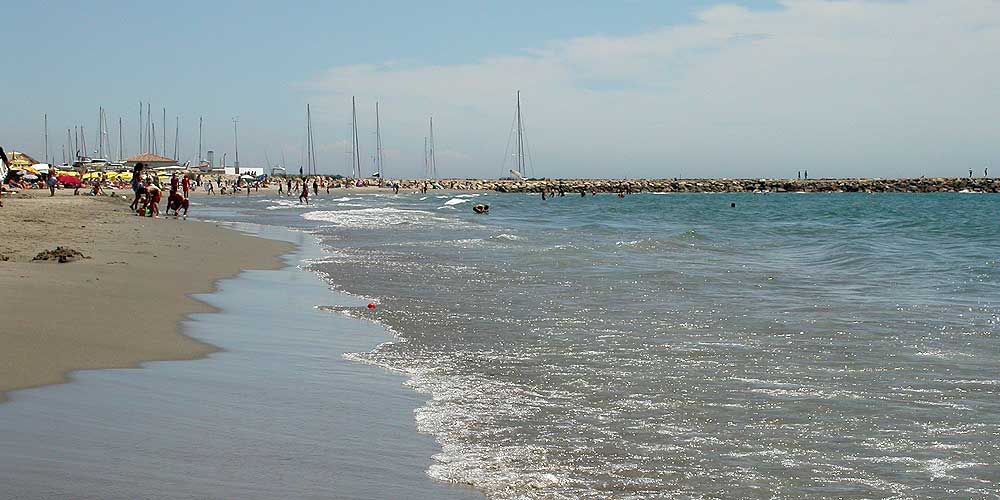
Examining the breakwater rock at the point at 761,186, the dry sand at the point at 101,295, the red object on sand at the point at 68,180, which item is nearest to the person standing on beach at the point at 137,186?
the dry sand at the point at 101,295

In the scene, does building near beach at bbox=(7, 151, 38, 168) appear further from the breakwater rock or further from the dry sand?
the breakwater rock

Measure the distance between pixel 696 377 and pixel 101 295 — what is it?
20.4 ft

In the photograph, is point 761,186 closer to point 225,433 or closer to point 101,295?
point 101,295

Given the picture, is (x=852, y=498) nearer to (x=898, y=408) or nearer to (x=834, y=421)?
(x=834, y=421)

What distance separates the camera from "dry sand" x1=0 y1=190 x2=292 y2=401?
6.79 meters

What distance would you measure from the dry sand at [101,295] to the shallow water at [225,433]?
375 millimetres

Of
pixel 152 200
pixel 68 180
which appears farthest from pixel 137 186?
pixel 68 180

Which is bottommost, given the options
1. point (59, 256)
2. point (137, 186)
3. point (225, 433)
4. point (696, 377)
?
point (696, 377)

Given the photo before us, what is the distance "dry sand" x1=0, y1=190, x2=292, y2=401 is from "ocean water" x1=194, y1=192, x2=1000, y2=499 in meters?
1.78

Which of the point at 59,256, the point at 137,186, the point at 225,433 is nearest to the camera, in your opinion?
the point at 225,433

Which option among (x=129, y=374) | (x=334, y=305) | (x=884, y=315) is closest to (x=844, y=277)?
→ (x=884, y=315)

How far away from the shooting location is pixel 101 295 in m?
9.94

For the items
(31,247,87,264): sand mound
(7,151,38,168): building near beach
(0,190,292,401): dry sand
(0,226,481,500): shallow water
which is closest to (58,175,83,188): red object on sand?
(7,151,38,168): building near beach

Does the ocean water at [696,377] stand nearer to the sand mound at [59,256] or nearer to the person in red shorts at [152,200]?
the sand mound at [59,256]
